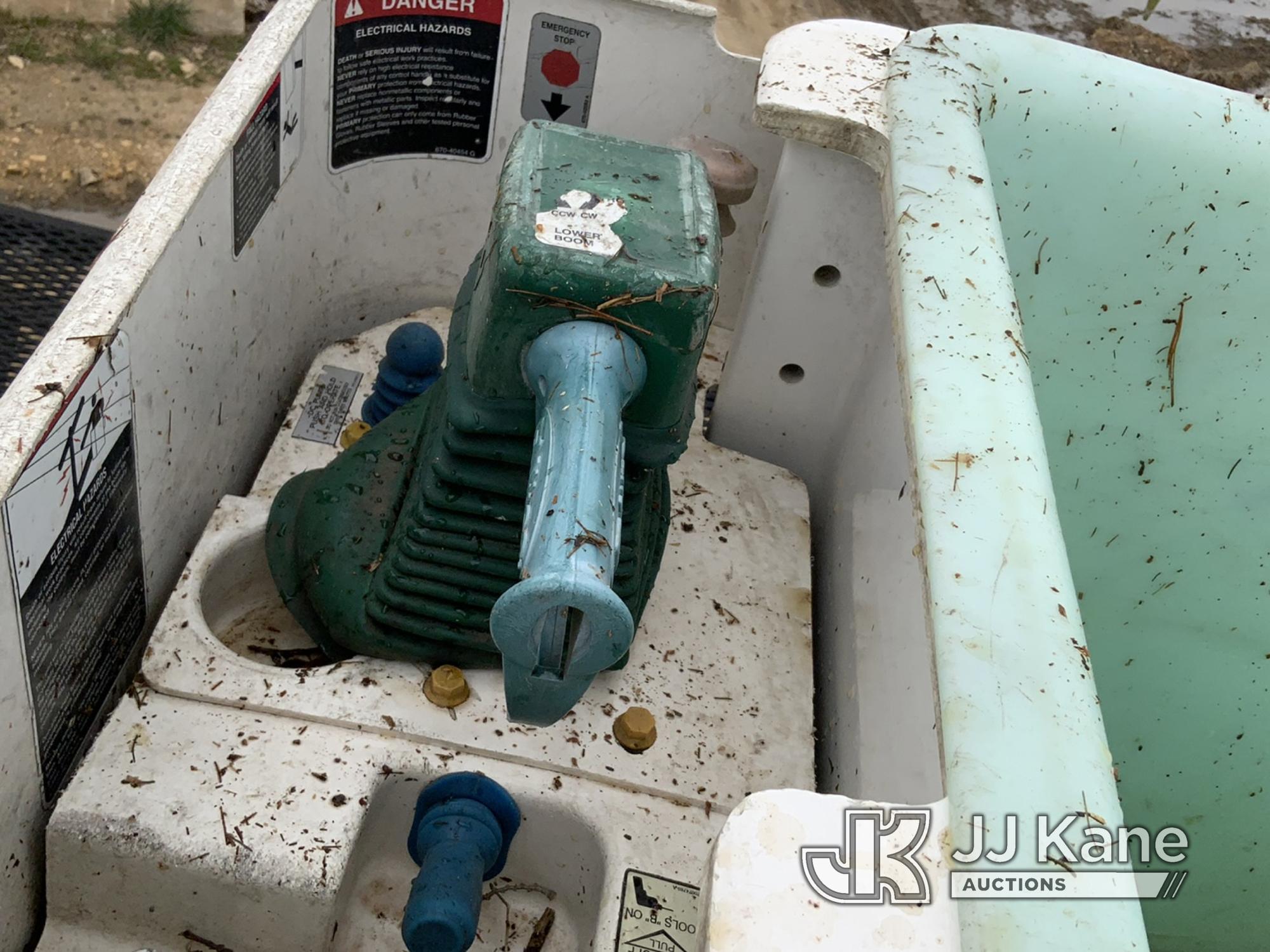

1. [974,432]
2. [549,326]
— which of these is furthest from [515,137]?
[974,432]

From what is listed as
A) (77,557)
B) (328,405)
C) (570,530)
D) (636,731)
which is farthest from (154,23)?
(570,530)

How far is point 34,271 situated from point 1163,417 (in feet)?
5.24

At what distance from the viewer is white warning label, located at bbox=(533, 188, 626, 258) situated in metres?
1.00

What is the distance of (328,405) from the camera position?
1.60 m

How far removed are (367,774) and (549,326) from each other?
1.51ft

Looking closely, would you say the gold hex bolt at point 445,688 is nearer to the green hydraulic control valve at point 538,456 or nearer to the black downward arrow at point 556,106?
the green hydraulic control valve at point 538,456

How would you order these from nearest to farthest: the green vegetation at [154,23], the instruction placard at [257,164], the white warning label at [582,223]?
the white warning label at [582,223], the instruction placard at [257,164], the green vegetation at [154,23]

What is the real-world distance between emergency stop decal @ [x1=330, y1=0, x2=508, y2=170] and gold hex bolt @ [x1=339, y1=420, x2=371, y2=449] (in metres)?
0.35

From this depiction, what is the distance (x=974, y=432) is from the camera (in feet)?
3.01

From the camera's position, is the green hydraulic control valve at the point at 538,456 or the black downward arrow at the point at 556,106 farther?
the black downward arrow at the point at 556,106

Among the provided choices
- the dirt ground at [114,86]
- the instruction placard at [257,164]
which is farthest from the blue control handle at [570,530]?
the dirt ground at [114,86]

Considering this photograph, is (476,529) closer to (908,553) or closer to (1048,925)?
(908,553)

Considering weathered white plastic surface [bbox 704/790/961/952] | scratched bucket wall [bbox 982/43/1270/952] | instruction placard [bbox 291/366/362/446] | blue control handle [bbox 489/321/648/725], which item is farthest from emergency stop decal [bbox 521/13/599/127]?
weathered white plastic surface [bbox 704/790/961/952]

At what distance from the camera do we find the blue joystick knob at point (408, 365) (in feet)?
4.95
